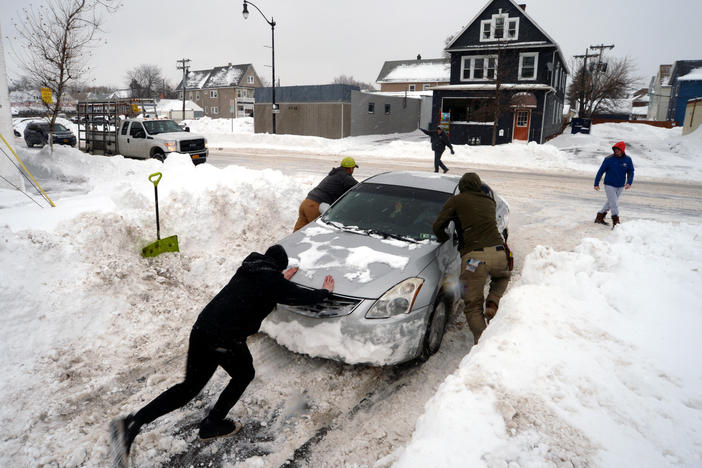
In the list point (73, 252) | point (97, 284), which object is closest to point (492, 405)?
point (97, 284)

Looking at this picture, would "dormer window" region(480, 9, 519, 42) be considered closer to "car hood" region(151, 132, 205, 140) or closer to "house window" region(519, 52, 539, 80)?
"house window" region(519, 52, 539, 80)

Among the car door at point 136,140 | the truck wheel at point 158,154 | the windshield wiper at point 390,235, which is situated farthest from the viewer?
the car door at point 136,140

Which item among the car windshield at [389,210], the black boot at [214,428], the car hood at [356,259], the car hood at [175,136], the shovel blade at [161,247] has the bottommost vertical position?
the black boot at [214,428]

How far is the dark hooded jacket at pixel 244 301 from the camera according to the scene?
3.25 m

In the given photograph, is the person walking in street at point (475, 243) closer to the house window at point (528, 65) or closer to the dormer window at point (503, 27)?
the house window at point (528, 65)

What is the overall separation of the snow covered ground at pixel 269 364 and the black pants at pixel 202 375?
0.28 metres

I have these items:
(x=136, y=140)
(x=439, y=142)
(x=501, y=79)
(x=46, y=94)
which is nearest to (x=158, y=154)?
(x=136, y=140)

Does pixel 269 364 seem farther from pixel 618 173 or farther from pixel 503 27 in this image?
pixel 503 27

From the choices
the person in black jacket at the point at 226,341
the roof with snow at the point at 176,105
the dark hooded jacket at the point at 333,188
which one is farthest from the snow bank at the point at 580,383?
the roof with snow at the point at 176,105

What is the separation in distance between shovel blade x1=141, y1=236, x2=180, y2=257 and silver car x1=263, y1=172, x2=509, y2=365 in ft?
7.90

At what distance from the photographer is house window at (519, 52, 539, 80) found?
2931 cm

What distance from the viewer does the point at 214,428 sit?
11.1 feet

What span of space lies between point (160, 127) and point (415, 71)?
53388mm

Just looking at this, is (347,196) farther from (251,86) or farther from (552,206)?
(251,86)
